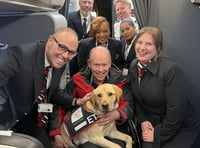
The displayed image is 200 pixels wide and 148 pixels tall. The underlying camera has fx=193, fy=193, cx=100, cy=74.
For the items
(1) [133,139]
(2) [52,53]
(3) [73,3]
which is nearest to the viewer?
(2) [52,53]

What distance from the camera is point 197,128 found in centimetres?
171

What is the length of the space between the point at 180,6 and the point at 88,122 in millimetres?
1515

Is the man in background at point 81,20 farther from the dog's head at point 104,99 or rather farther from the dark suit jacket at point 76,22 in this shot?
the dog's head at point 104,99

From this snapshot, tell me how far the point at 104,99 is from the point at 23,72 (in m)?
0.65

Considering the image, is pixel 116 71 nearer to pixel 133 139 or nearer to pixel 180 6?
pixel 133 139

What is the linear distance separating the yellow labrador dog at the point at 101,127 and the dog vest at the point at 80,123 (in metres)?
0.04

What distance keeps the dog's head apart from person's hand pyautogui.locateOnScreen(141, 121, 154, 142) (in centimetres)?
35

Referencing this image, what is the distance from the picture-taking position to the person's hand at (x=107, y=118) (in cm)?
166

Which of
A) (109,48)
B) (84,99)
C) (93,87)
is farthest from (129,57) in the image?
(84,99)

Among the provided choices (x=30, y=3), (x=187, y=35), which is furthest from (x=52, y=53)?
(x=187, y=35)

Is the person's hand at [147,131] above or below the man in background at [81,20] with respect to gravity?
below

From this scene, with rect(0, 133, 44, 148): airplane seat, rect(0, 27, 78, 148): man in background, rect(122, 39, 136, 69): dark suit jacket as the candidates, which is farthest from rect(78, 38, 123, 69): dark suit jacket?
rect(0, 133, 44, 148): airplane seat

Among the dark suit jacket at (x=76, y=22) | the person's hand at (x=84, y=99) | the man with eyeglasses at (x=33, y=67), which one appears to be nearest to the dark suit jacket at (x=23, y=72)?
the man with eyeglasses at (x=33, y=67)

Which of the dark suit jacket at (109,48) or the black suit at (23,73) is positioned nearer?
the black suit at (23,73)
